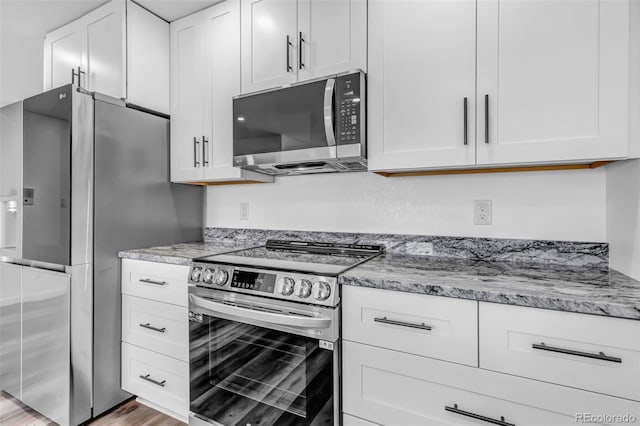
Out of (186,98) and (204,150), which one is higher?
(186,98)

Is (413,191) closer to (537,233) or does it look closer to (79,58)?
(537,233)

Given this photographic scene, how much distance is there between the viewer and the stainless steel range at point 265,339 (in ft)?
4.10

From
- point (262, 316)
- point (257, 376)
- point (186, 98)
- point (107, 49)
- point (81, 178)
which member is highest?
point (107, 49)

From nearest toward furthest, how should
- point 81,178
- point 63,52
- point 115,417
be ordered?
point 81,178
point 115,417
point 63,52

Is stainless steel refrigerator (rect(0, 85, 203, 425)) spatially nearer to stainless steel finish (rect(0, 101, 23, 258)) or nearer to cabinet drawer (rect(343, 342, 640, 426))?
stainless steel finish (rect(0, 101, 23, 258))

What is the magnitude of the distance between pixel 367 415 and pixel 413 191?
1.12 metres

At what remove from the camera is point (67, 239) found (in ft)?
5.59

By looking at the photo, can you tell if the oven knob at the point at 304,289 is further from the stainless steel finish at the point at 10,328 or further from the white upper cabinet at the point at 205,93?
the stainless steel finish at the point at 10,328

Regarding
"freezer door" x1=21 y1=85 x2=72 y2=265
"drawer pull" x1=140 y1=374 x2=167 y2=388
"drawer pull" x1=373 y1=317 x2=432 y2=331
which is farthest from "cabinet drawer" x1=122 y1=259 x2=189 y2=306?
"drawer pull" x1=373 y1=317 x2=432 y2=331

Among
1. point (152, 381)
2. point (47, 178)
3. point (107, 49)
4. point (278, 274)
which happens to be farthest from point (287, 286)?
point (107, 49)

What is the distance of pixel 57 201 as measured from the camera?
68.6 inches

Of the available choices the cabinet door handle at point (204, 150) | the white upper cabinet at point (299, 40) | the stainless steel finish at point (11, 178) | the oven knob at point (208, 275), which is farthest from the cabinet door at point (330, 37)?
the stainless steel finish at point (11, 178)

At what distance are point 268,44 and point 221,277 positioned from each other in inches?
52.2

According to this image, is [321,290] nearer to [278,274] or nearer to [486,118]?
[278,274]
